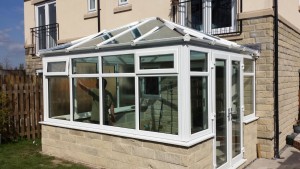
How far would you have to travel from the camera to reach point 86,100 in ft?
Answer: 24.0

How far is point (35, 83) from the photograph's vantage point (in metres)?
10.3

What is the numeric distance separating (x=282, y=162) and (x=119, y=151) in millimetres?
4040

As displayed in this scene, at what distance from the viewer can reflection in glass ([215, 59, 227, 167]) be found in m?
6.27

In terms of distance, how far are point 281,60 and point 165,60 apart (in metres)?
4.33

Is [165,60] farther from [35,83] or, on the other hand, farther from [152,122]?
[35,83]

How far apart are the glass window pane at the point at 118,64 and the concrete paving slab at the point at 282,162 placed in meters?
3.70

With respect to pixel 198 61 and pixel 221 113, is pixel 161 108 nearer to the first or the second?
pixel 198 61

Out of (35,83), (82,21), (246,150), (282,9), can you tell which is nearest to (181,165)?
(246,150)

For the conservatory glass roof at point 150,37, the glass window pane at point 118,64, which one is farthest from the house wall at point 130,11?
the glass window pane at point 118,64

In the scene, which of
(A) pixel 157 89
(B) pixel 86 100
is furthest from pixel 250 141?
(B) pixel 86 100

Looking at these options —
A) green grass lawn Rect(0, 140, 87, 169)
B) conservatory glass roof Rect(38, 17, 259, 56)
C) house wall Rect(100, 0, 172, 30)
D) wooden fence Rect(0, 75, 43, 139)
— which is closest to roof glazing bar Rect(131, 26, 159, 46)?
conservatory glass roof Rect(38, 17, 259, 56)

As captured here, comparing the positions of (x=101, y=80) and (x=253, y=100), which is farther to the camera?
(x=253, y=100)

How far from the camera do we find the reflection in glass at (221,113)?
6.27 m

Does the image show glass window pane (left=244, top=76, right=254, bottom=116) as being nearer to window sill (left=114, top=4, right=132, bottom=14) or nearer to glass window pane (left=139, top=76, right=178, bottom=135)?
glass window pane (left=139, top=76, right=178, bottom=135)
